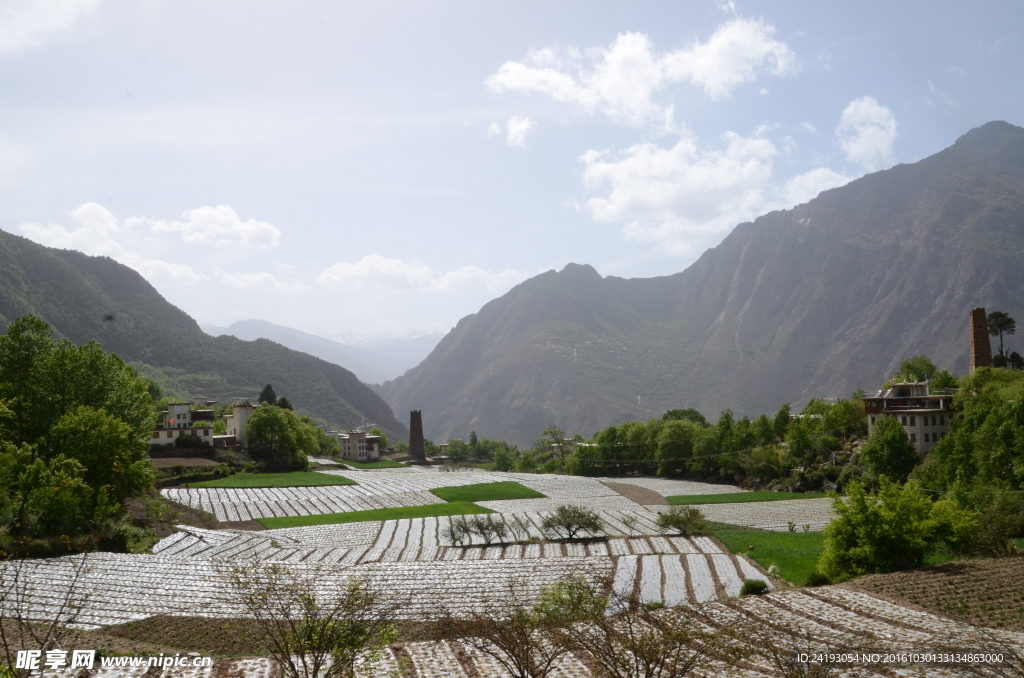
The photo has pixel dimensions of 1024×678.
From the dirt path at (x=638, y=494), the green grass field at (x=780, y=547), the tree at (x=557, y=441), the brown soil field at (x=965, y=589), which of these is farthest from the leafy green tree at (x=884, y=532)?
the tree at (x=557, y=441)

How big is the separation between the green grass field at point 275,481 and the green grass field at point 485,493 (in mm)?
11344

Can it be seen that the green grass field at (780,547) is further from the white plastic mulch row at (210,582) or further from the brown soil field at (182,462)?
the brown soil field at (182,462)

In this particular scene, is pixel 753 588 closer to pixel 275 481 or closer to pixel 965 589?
pixel 965 589

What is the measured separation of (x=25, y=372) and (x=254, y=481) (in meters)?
25.2

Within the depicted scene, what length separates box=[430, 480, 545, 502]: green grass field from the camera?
59.2 meters

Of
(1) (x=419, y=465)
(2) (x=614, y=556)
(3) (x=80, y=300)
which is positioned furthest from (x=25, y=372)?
(3) (x=80, y=300)

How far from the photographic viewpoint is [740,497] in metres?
58.9

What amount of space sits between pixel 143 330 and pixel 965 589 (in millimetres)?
173999

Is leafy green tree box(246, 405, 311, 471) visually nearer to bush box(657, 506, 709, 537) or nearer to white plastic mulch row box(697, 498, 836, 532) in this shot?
white plastic mulch row box(697, 498, 836, 532)

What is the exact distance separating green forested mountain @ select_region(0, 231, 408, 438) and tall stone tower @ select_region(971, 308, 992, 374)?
134 metres

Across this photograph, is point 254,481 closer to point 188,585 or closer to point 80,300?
point 188,585

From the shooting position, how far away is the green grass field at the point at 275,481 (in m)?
59.6

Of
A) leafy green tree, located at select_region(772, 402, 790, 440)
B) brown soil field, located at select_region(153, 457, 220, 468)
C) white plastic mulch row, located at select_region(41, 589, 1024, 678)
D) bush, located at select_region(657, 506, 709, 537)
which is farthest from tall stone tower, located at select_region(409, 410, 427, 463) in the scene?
white plastic mulch row, located at select_region(41, 589, 1024, 678)

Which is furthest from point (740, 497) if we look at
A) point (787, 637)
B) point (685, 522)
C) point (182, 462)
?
point (182, 462)
